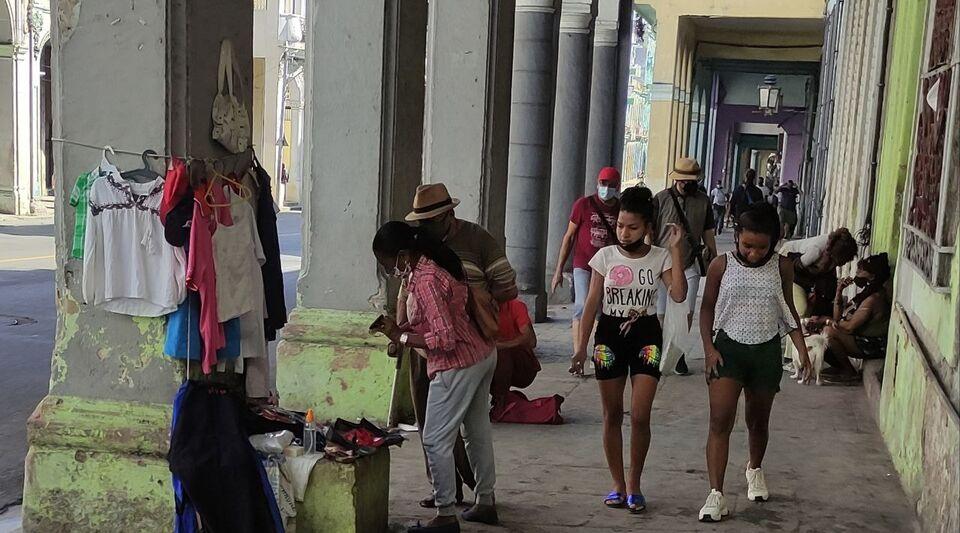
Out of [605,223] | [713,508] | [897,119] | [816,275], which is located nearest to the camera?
[713,508]

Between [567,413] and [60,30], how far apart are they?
441cm

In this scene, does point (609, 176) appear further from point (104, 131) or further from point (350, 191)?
point (104, 131)

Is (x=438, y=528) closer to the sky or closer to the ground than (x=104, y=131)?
closer to the ground

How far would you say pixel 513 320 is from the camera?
6051 mm

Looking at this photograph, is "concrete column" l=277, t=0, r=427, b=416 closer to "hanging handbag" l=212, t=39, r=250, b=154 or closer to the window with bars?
"hanging handbag" l=212, t=39, r=250, b=154

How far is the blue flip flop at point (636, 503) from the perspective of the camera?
18.0 ft

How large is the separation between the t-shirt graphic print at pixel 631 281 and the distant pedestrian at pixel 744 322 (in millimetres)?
257

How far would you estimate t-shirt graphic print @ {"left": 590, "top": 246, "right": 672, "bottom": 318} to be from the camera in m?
5.30

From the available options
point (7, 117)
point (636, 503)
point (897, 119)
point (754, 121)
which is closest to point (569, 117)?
point (897, 119)

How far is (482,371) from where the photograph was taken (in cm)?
497

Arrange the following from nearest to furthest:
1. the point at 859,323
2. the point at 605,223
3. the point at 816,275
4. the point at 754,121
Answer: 1. the point at 859,323
2. the point at 605,223
3. the point at 816,275
4. the point at 754,121

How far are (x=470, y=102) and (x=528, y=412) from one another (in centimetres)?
271

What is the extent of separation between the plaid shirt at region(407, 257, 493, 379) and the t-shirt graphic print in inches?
30.7

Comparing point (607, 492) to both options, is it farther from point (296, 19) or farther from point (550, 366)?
point (296, 19)
